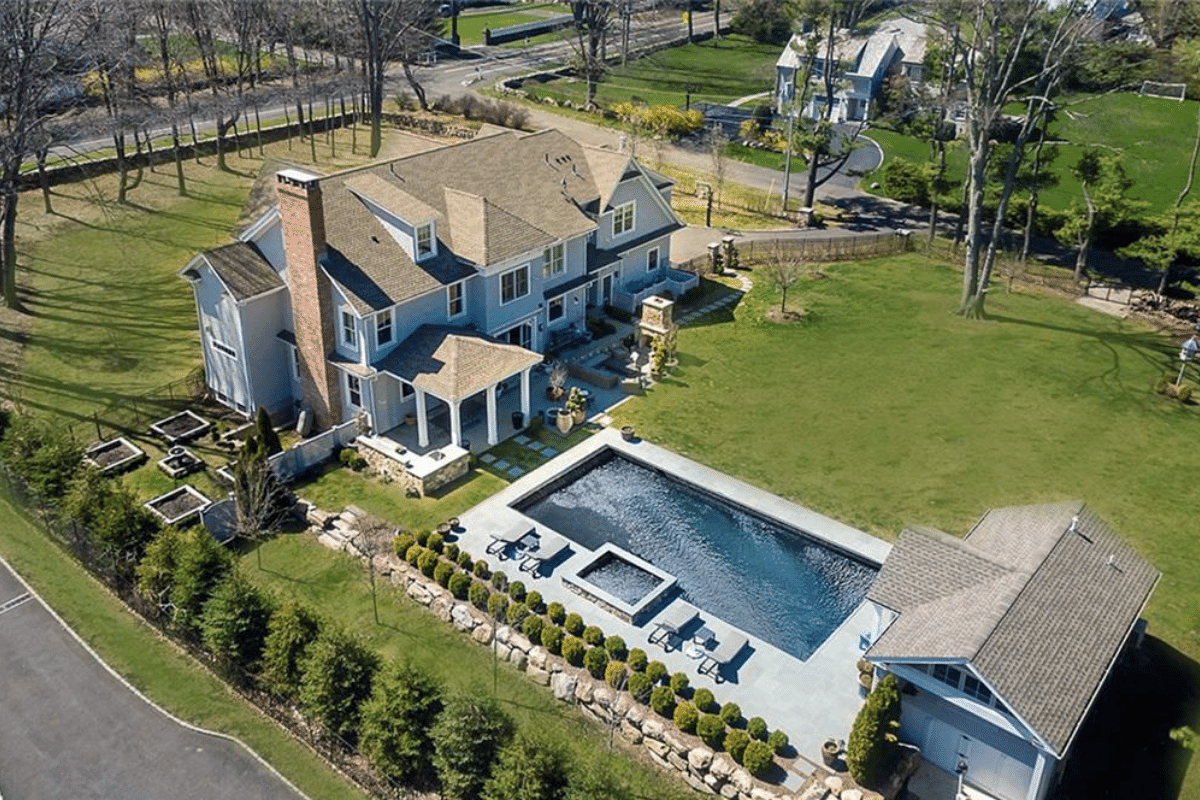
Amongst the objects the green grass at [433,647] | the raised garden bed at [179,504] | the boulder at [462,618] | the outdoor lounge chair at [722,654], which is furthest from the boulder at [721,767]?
the raised garden bed at [179,504]

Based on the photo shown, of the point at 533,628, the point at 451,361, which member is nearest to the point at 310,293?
the point at 451,361

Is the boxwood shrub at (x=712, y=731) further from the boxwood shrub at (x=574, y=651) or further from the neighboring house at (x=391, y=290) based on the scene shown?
the neighboring house at (x=391, y=290)

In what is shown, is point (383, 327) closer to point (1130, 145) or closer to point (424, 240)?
point (424, 240)

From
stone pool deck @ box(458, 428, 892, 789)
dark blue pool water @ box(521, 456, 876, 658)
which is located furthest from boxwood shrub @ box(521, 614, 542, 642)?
dark blue pool water @ box(521, 456, 876, 658)

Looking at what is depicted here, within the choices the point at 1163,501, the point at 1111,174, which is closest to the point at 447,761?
the point at 1163,501

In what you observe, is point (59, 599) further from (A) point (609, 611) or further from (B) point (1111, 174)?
(B) point (1111, 174)

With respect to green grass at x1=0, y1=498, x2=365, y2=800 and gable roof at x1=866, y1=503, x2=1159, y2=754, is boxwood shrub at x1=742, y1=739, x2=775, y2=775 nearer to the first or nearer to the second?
gable roof at x1=866, y1=503, x2=1159, y2=754
